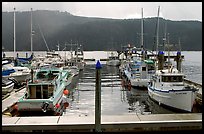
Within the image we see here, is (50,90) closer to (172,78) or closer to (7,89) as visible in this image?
(7,89)

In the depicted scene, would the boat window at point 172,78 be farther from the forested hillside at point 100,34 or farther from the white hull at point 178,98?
the forested hillside at point 100,34

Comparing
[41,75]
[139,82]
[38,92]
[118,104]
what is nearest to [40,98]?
[38,92]

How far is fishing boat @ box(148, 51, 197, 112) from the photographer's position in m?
15.0

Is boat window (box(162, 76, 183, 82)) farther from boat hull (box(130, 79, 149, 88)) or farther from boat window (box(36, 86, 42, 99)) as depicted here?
boat hull (box(130, 79, 149, 88))

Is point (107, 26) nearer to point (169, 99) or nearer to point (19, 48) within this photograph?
point (19, 48)

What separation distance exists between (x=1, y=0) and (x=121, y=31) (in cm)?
12648

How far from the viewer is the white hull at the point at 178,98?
1493 centimetres

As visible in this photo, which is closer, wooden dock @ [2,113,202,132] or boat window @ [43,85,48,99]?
wooden dock @ [2,113,202,132]

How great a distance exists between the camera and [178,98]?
15453 millimetres

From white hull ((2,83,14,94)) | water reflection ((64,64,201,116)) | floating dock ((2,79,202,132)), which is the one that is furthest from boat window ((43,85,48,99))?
floating dock ((2,79,202,132))

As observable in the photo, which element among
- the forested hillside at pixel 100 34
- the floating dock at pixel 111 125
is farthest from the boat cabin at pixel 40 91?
the forested hillside at pixel 100 34

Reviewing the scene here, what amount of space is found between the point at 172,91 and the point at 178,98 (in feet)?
1.61

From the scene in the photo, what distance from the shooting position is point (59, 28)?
138500 millimetres

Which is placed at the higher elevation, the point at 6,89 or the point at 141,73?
the point at 141,73
